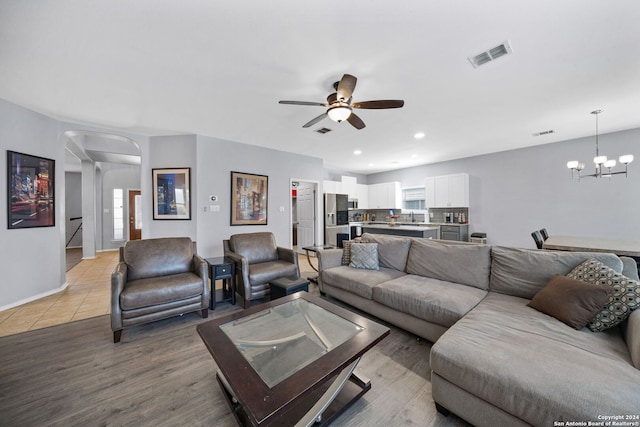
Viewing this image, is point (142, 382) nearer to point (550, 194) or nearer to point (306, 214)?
point (306, 214)

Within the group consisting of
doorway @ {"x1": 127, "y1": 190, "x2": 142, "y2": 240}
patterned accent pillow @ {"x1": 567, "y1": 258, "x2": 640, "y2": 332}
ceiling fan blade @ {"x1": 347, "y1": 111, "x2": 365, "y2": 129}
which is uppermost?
ceiling fan blade @ {"x1": 347, "y1": 111, "x2": 365, "y2": 129}

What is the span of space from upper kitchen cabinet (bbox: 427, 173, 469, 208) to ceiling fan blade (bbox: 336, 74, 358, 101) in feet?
16.6

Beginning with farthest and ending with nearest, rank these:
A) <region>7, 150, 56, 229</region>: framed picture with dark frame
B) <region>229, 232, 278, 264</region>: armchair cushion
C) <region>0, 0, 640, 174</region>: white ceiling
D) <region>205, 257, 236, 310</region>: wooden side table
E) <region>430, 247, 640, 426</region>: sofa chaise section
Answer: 1. <region>229, 232, 278, 264</region>: armchair cushion
2. <region>7, 150, 56, 229</region>: framed picture with dark frame
3. <region>205, 257, 236, 310</region>: wooden side table
4. <region>0, 0, 640, 174</region>: white ceiling
5. <region>430, 247, 640, 426</region>: sofa chaise section

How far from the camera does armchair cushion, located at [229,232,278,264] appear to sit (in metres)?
3.44

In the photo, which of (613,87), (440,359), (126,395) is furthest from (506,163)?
(126,395)

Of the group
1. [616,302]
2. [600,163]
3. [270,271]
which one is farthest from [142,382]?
[600,163]

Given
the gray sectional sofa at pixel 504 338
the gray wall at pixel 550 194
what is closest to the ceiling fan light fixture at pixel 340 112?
the gray sectional sofa at pixel 504 338

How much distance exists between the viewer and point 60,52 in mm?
2084

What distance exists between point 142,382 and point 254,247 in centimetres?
200

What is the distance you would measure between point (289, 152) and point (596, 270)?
5097mm

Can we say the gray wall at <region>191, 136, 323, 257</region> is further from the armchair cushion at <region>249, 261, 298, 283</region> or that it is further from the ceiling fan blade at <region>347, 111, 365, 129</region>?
the ceiling fan blade at <region>347, 111, 365, 129</region>

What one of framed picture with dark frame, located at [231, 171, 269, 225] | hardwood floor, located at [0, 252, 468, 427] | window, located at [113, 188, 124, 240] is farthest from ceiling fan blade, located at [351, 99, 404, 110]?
window, located at [113, 188, 124, 240]

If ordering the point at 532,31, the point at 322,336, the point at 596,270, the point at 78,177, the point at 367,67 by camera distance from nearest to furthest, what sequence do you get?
the point at 322,336 < the point at 596,270 < the point at 532,31 < the point at 367,67 < the point at 78,177

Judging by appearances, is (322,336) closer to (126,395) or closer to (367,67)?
Answer: (126,395)
